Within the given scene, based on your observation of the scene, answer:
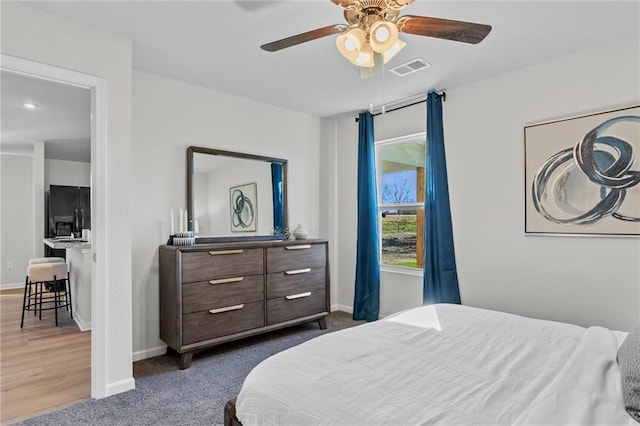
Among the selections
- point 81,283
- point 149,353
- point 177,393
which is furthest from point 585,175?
point 81,283

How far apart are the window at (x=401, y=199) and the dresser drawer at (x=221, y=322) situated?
5.59ft

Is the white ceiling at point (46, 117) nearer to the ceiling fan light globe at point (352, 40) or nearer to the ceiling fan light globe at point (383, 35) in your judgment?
the ceiling fan light globe at point (352, 40)

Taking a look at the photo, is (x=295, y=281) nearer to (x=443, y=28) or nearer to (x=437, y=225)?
(x=437, y=225)

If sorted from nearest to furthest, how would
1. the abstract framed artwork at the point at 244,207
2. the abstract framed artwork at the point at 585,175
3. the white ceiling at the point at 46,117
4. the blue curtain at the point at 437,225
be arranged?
the abstract framed artwork at the point at 585,175 → the blue curtain at the point at 437,225 → the white ceiling at the point at 46,117 → the abstract framed artwork at the point at 244,207

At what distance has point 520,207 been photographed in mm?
3064

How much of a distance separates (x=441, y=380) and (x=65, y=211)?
24.8 ft

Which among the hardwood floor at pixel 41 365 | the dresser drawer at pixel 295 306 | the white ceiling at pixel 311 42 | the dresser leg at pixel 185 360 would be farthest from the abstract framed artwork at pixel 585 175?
the hardwood floor at pixel 41 365

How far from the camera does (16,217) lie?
21.7 feet

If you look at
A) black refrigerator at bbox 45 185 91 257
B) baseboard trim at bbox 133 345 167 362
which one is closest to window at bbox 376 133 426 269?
baseboard trim at bbox 133 345 167 362

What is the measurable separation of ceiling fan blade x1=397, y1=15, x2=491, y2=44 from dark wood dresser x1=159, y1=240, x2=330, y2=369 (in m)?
2.23

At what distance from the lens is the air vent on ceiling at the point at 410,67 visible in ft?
9.70

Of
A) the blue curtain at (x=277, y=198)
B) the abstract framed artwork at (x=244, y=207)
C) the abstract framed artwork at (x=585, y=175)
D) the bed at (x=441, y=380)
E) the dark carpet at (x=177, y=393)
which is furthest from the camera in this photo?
the blue curtain at (x=277, y=198)

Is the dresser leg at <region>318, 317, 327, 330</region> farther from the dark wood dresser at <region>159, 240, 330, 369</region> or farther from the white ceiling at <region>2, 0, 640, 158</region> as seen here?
the white ceiling at <region>2, 0, 640, 158</region>

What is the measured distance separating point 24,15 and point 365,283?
146 inches
